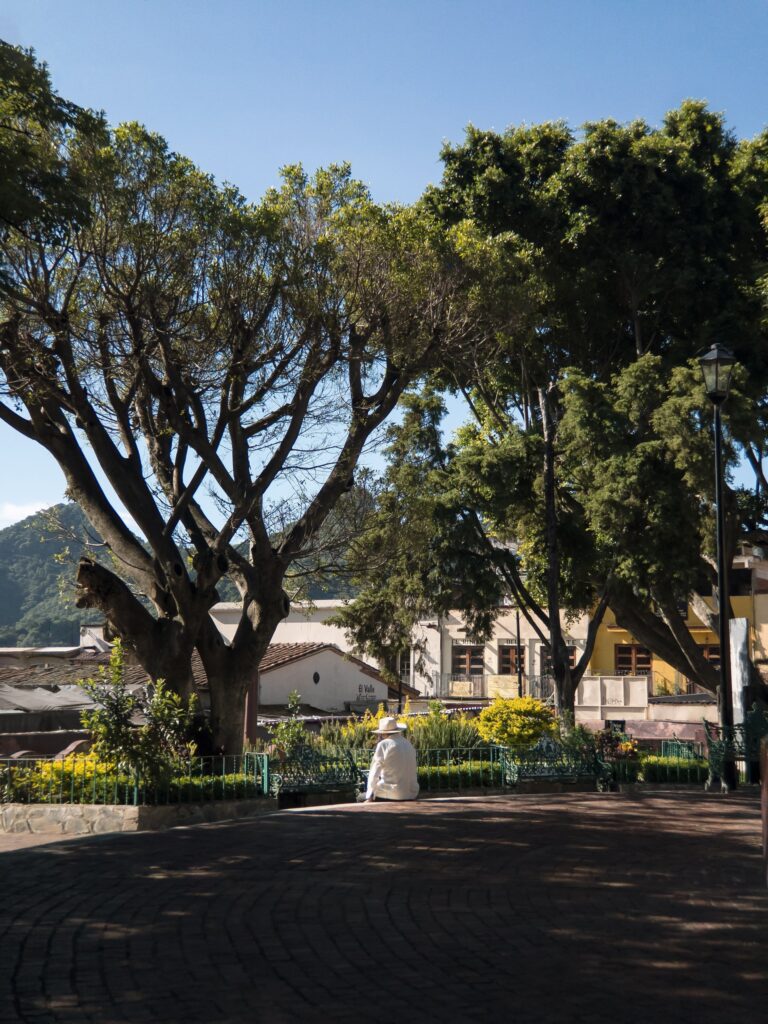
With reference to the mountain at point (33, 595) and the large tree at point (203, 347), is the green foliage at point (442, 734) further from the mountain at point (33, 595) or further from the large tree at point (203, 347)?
the mountain at point (33, 595)

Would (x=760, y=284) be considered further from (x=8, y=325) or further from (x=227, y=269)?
(x=8, y=325)

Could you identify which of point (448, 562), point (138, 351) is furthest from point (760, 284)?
point (138, 351)

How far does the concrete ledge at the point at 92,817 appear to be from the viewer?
12.9 m

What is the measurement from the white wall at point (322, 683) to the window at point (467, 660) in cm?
869

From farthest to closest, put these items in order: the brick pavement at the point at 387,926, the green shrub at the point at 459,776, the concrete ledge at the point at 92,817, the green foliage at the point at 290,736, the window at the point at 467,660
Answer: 1. the window at the point at 467,660
2. the green shrub at the point at 459,776
3. the green foliage at the point at 290,736
4. the concrete ledge at the point at 92,817
5. the brick pavement at the point at 387,926

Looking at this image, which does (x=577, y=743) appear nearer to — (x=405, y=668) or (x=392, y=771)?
(x=392, y=771)

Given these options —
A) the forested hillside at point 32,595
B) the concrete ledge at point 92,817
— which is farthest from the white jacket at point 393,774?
the forested hillside at point 32,595

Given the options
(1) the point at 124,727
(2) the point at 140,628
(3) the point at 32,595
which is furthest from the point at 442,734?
(3) the point at 32,595

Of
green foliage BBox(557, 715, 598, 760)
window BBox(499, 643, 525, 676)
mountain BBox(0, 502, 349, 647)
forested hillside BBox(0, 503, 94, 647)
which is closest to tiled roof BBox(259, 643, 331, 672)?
window BBox(499, 643, 525, 676)

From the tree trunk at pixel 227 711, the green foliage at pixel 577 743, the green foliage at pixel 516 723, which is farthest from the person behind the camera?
the green foliage at pixel 516 723

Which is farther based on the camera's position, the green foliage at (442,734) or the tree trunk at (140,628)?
the green foliage at (442,734)

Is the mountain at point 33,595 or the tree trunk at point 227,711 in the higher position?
the mountain at point 33,595

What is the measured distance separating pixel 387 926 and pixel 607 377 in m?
20.7

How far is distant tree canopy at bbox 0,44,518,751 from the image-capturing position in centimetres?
1507
